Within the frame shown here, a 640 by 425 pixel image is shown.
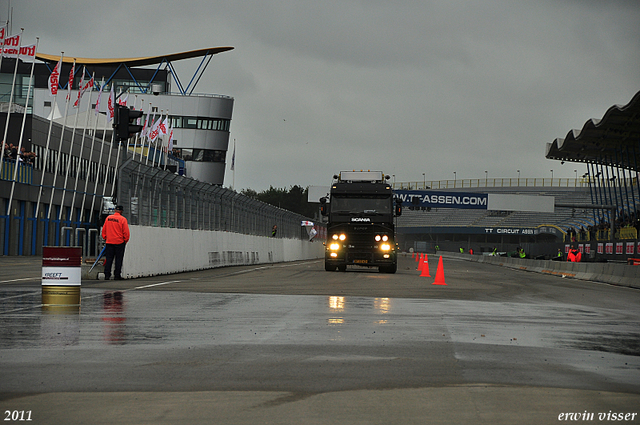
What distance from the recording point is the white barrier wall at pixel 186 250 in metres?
22.9

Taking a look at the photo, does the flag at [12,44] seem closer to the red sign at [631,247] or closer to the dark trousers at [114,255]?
the dark trousers at [114,255]

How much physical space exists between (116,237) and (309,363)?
43.5 feet

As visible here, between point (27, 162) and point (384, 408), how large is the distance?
47.2m

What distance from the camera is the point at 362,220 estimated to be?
30469mm

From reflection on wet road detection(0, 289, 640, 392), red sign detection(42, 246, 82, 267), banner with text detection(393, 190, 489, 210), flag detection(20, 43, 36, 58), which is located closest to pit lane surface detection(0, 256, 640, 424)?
reflection on wet road detection(0, 289, 640, 392)

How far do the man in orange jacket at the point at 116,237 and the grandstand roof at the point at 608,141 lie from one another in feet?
126

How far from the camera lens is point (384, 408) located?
19.0ft

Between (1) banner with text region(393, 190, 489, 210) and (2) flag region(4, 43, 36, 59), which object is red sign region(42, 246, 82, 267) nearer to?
(2) flag region(4, 43, 36, 59)

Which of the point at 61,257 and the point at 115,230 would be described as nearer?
the point at 61,257

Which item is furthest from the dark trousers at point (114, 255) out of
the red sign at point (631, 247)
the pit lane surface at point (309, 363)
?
the red sign at point (631, 247)

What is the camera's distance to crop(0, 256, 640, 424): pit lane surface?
576 cm

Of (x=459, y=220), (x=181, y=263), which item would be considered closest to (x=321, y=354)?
(x=181, y=263)

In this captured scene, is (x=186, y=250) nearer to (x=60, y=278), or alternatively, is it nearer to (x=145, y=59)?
(x=60, y=278)

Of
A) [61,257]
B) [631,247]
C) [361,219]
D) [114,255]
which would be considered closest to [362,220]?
[361,219]
